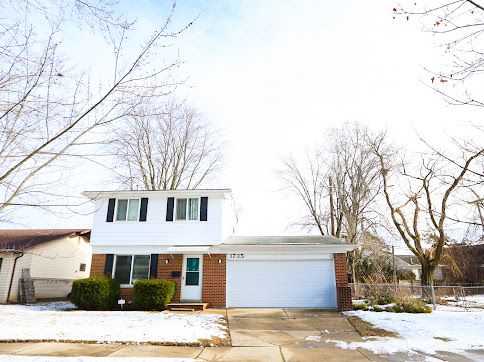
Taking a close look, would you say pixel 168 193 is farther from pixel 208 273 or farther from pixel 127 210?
pixel 208 273

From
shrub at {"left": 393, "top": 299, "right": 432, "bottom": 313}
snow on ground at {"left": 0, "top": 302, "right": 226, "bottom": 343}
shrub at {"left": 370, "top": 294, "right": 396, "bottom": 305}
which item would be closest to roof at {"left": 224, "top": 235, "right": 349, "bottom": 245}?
shrub at {"left": 370, "top": 294, "right": 396, "bottom": 305}

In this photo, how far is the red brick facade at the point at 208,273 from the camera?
48.2 ft

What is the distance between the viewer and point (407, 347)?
25.7 feet

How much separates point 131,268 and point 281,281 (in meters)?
6.83

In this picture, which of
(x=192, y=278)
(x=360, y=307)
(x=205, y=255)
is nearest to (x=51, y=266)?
(x=192, y=278)

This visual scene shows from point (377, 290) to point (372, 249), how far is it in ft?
26.1

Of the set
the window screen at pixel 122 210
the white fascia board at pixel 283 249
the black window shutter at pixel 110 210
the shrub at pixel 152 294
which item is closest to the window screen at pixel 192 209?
the white fascia board at pixel 283 249

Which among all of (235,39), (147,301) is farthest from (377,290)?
(235,39)

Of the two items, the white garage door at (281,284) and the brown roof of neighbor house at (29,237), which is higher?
the brown roof of neighbor house at (29,237)

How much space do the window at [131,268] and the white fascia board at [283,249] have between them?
3165 mm

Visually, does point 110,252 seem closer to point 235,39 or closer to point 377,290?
point 377,290

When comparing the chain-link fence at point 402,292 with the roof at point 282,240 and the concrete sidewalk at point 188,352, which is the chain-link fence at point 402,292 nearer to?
the roof at point 282,240

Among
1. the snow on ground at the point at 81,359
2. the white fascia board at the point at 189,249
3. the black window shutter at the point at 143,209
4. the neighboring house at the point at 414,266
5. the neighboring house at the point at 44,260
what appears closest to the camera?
the snow on ground at the point at 81,359

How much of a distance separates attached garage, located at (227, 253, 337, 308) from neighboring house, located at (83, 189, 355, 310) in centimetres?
4
